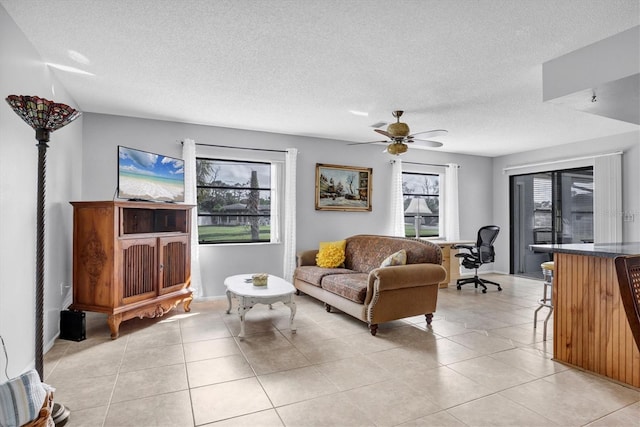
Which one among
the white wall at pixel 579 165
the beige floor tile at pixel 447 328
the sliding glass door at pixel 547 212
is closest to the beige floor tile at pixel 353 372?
the beige floor tile at pixel 447 328

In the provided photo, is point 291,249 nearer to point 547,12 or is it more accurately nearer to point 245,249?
point 245,249

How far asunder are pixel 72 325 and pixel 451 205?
240 inches

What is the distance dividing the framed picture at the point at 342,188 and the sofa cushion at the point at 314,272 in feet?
3.59

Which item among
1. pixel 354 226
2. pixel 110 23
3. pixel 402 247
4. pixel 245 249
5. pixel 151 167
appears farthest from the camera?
pixel 354 226

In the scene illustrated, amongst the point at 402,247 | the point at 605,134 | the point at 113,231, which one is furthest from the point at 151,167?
the point at 605,134

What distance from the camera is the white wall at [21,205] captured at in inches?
88.5

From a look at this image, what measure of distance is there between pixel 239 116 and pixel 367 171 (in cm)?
244

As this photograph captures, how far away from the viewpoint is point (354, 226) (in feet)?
19.5

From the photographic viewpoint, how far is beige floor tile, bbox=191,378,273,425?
6.84 feet

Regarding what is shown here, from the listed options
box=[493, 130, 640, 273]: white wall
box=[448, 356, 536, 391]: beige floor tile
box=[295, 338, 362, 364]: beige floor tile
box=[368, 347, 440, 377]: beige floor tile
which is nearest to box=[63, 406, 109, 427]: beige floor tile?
box=[295, 338, 362, 364]: beige floor tile

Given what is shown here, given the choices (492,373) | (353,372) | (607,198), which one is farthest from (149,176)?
(607,198)

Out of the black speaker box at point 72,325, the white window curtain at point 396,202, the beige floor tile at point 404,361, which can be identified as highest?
the white window curtain at point 396,202

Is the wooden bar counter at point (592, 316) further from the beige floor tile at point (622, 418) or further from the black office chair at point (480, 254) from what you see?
the black office chair at point (480, 254)

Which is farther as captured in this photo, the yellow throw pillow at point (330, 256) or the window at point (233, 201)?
the window at point (233, 201)
